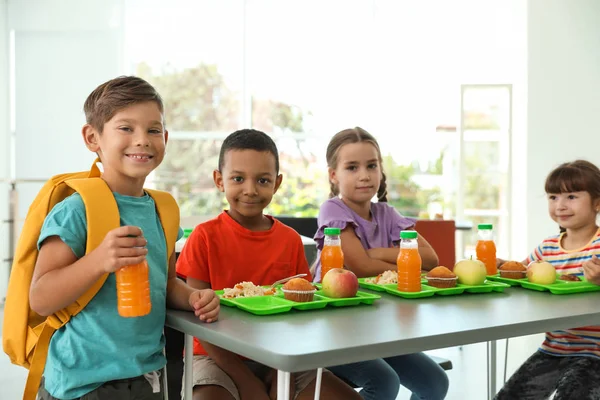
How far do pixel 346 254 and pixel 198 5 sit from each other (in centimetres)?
575

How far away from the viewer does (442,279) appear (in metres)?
1.80

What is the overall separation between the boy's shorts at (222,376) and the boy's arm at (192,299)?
7.3 inches

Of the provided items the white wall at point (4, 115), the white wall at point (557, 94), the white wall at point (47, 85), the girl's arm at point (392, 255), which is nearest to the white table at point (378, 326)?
the girl's arm at point (392, 255)

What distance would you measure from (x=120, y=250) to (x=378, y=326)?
531 millimetres

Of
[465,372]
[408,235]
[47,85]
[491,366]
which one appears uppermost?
[47,85]

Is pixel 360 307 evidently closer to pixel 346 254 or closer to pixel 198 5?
pixel 346 254

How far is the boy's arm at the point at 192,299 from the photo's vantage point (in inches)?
55.5

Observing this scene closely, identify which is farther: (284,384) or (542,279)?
(542,279)

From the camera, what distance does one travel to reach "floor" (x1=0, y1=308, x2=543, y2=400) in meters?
3.29

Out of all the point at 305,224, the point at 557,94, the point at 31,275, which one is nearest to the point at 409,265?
the point at 31,275

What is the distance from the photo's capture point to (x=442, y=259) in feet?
12.8

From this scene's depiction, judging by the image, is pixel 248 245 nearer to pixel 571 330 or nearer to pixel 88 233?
pixel 88 233

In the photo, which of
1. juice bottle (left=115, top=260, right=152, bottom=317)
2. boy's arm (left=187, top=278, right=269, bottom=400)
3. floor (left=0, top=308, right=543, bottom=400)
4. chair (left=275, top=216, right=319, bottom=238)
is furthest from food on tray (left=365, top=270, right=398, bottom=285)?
chair (left=275, top=216, right=319, bottom=238)

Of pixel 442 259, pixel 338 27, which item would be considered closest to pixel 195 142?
pixel 338 27
